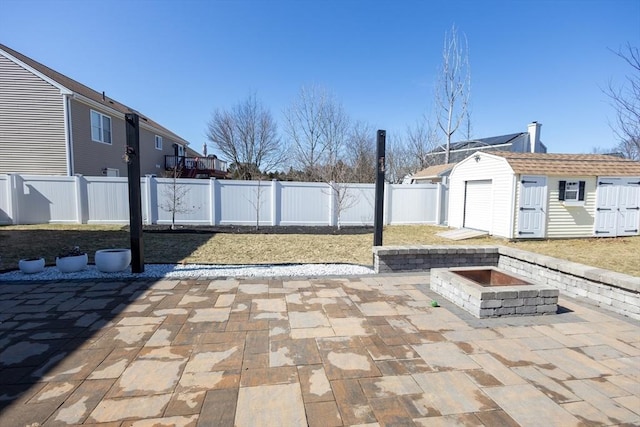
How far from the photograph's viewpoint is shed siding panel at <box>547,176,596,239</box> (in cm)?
1089

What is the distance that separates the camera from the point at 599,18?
711 centimetres

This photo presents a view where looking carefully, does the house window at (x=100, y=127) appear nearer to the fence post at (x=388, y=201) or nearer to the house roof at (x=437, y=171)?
the fence post at (x=388, y=201)

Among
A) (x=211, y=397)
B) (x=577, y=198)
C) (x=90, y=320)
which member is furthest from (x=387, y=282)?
(x=577, y=198)

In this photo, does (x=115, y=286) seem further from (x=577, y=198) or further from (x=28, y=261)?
(x=577, y=198)

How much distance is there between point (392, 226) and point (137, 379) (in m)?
11.6

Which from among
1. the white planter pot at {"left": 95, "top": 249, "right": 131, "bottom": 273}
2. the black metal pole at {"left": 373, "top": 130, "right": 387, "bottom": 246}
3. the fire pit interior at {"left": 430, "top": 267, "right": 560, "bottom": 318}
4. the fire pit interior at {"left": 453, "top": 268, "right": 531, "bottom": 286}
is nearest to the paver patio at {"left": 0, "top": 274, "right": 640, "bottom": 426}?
the fire pit interior at {"left": 430, "top": 267, "right": 560, "bottom": 318}

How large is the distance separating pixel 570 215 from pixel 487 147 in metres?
13.2

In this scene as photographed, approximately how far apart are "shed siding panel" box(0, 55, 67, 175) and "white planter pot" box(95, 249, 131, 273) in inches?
407

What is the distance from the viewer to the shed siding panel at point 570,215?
1089 cm

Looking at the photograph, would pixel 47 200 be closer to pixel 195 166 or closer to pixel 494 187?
pixel 195 166

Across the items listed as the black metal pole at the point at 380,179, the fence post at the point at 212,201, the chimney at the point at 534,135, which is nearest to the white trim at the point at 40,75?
the fence post at the point at 212,201

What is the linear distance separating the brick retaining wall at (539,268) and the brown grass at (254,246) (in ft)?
4.69

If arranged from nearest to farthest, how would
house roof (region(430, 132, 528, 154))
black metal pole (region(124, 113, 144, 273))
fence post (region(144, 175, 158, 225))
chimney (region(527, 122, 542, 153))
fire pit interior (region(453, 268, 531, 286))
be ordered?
fire pit interior (region(453, 268, 531, 286)) → black metal pole (region(124, 113, 144, 273)) → fence post (region(144, 175, 158, 225)) → chimney (region(527, 122, 542, 153)) → house roof (region(430, 132, 528, 154))

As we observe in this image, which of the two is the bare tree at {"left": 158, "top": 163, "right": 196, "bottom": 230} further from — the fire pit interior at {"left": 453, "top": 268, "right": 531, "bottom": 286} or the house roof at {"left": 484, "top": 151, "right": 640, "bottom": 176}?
the house roof at {"left": 484, "top": 151, "right": 640, "bottom": 176}
